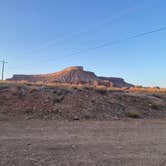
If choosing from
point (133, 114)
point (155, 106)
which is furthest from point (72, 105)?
point (155, 106)

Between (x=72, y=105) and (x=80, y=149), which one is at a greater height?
(x=72, y=105)

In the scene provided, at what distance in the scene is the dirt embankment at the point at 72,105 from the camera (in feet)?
63.8

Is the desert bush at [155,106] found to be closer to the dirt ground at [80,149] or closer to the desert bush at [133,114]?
the desert bush at [133,114]

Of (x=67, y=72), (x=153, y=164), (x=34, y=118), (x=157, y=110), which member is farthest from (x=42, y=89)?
(x=67, y=72)

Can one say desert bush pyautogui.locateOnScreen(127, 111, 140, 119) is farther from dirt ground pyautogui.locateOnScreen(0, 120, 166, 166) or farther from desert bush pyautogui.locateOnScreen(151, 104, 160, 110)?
dirt ground pyautogui.locateOnScreen(0, 120, 166, 166)

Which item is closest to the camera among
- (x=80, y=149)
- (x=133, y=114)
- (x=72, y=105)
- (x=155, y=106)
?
(x=80, y=149)

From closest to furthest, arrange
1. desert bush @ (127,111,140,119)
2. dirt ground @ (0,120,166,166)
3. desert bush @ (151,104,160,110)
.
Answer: dirt ground @ (0,120,166,166) → desert bush @ (127,111,140,119) → desert bush @ (151,104,160,110)

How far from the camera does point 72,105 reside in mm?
21922

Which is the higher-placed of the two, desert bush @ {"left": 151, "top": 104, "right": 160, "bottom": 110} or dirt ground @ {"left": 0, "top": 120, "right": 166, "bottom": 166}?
desert bush @ {"left": 151, "top": 104, "right": 160, "bottom": 110}

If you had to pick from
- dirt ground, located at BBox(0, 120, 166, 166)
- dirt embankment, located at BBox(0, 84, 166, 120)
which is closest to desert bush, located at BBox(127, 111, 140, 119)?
dirt embankment, located at BBox(0, 84, 166, 120)

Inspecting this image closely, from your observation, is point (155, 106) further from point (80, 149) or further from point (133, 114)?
point (80, 149)

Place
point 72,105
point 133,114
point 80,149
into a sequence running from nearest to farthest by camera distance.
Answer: point 80,149 < point 133,114 < point 72,105

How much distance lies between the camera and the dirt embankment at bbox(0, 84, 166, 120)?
63.8 ft

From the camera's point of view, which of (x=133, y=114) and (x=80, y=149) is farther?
(x=133, y=114)
